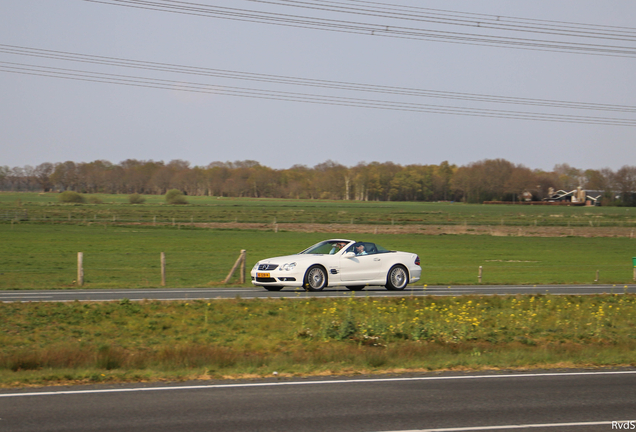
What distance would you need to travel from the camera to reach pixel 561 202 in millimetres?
183000

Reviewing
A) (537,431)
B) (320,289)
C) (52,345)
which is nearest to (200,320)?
(52,345)

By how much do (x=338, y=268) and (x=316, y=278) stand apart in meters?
0.80

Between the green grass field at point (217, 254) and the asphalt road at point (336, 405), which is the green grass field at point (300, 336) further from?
the green grass field at point (217, 254)

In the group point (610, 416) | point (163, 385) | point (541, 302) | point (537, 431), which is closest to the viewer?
point (537, 431)

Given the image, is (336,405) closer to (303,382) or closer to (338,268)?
(303,382)

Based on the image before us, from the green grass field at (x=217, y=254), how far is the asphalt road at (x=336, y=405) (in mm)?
15248

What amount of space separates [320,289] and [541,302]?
6511 mm

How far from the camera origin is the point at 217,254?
42.3 meters

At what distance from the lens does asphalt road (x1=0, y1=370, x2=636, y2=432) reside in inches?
266

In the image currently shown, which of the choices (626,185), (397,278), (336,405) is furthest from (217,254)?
(626,185)

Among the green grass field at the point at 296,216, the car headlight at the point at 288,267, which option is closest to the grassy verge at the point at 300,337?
the car headlight at the point at 288,267

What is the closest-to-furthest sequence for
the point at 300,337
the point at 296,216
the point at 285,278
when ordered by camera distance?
the point at 300,337 < the point at 285,278 < the point at 296,216

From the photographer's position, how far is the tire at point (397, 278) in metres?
20.4

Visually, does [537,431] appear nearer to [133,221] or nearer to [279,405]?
[279,405]
